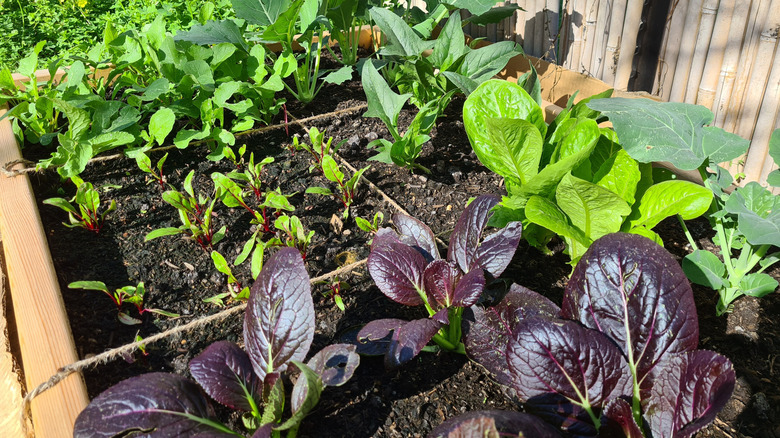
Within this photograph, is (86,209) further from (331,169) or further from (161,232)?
(331,169)

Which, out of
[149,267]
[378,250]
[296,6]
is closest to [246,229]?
[149,267]

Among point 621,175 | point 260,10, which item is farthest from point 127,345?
point 260,10

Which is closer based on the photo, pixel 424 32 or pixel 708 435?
pixel 708 435

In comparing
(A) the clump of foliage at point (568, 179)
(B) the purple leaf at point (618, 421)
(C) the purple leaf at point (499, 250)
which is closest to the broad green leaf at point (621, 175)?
(A) the clump of foliage at point (568, 179)

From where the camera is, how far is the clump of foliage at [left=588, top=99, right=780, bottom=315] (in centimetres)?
115

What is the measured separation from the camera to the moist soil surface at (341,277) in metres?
1.10

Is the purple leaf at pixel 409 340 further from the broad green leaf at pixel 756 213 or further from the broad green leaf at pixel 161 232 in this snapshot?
the broad green leaf at pixel 161 232

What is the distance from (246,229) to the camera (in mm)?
1701

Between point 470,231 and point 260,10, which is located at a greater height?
point 260,10

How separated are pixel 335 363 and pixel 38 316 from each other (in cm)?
76

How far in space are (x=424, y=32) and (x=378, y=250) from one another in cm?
139

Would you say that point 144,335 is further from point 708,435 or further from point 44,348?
point 708,435

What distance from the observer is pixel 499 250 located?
1.20m

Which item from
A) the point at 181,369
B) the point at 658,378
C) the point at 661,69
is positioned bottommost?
the point at 181,369
